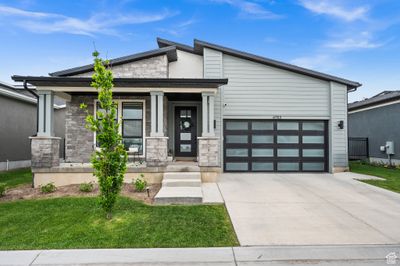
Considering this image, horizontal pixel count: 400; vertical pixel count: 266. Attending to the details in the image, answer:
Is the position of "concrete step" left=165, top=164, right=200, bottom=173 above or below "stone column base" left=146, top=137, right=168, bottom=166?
below

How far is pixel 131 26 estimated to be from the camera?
16047 millimetres

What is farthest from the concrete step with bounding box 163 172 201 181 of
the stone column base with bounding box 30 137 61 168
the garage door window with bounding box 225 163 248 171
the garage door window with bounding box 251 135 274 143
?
the stone column base with bounding box 30 137 61 168

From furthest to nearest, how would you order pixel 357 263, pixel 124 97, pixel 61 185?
pixel 124 97, pixel 61 185, pixel 357 263

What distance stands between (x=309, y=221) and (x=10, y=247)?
512cm

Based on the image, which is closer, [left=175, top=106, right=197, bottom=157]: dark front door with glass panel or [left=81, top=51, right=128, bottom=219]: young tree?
[left=81, top=51, right=128, bottom=219]: young tree

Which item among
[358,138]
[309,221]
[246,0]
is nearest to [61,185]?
[309,221]

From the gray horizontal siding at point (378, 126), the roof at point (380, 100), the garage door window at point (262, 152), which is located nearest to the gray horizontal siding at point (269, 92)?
the garage door window at point (262, 152)

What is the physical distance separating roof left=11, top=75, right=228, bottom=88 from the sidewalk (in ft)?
19.2

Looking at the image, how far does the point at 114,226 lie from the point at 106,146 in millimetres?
1507

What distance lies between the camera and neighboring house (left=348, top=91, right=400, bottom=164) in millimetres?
13094

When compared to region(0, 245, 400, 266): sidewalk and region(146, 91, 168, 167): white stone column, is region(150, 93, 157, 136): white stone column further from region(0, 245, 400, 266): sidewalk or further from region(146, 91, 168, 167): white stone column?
region(0, 245, 400, 266): sidewalk

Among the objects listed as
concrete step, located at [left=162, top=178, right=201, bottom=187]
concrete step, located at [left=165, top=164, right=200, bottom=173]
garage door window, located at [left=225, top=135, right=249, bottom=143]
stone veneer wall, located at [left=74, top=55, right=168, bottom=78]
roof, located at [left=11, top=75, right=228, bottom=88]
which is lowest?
concrete step, located at [left=162, top=178, right=201, bottom=187]

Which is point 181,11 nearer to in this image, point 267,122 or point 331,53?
point 267,122

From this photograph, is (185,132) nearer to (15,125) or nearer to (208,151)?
(208,151)
